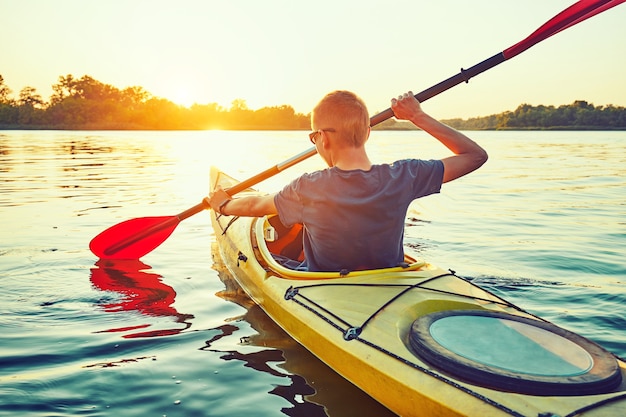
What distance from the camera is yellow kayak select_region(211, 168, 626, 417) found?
2.14m

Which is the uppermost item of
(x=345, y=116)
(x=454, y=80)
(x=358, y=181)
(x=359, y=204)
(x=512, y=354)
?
(x=454, y=80)

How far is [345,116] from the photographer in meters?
2.93

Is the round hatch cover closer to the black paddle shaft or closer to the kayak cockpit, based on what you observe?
the kayak cockpit

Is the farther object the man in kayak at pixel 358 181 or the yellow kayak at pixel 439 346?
the man in kayak at pixel 358 181

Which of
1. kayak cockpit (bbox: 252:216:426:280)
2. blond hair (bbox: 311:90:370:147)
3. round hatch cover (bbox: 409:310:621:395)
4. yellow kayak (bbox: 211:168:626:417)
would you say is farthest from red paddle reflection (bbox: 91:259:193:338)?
round hatch cover (bbox: 409:310:621:395)

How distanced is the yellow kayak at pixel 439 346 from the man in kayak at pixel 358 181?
31cm

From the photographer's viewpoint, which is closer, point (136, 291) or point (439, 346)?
point (439, 346)

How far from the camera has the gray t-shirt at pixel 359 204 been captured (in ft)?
9.56

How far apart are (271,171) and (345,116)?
2014 mm

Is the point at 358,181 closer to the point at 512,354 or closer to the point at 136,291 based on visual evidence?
the point at 512,354

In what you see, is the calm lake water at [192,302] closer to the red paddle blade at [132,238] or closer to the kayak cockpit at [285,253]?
the red paddle blade at [132,238]

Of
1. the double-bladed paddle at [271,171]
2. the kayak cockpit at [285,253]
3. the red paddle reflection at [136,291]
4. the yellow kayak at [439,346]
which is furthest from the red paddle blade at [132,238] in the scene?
the yellow kayak at [439,346]

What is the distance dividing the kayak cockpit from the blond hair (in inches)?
33.7

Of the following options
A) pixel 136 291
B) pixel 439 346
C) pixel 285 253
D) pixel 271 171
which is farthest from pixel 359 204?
pixel 136 291
